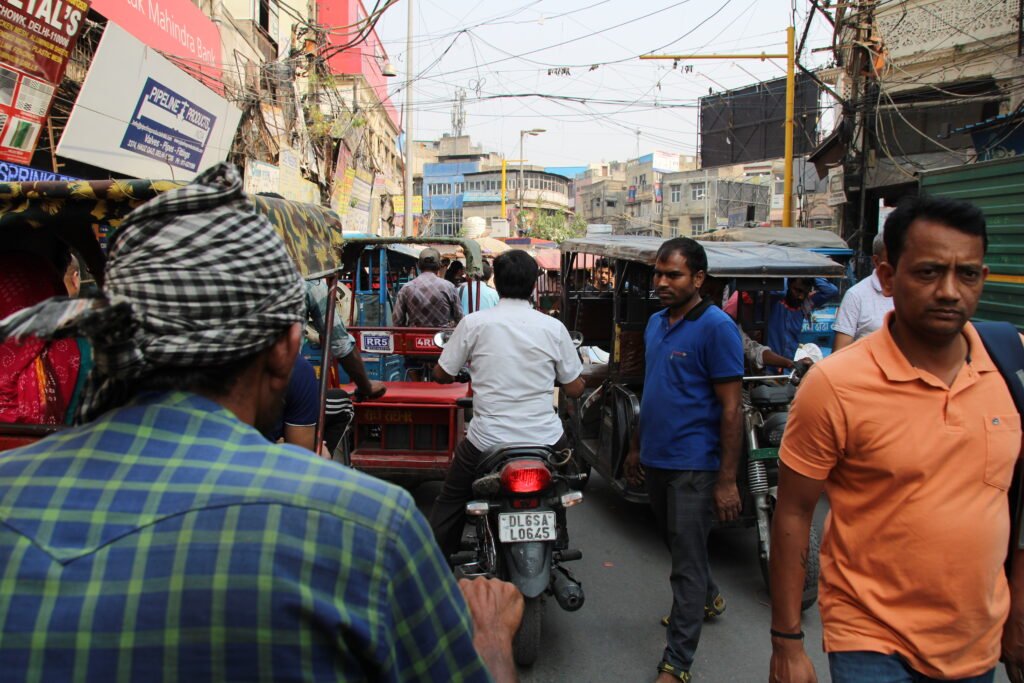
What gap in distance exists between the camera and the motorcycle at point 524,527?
324 cm

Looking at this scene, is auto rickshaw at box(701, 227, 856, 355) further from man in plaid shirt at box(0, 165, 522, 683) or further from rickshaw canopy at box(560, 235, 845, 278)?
man in plaid shirt at box(0, 165, 522, 683)

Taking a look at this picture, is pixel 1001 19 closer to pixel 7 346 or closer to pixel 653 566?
pixel 653 566

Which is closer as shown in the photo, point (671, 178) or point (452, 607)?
point (452, 607)

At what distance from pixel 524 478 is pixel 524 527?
22cm

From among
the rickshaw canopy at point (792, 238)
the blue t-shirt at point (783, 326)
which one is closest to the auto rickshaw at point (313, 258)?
the blue t-shirt at point (783, 326)

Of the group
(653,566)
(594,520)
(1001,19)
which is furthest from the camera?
(1001,19)

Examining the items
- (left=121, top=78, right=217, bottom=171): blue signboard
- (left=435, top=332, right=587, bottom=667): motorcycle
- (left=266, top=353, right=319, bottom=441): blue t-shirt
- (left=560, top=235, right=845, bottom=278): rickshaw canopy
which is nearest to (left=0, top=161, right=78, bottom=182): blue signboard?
(left=121, top=78, right=217, bottom=171): blue signboard

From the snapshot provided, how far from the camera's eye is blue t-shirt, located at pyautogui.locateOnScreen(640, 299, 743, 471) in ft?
10.5

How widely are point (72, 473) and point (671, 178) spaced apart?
214 feet

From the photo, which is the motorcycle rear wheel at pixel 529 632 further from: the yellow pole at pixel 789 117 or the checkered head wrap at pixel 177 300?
the yellow pole at pixel 789 117

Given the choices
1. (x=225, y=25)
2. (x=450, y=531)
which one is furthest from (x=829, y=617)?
(x=225, y=25)

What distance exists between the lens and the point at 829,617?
6.25 ft

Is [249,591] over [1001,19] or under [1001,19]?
under

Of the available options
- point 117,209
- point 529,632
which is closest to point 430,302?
point 529,632
